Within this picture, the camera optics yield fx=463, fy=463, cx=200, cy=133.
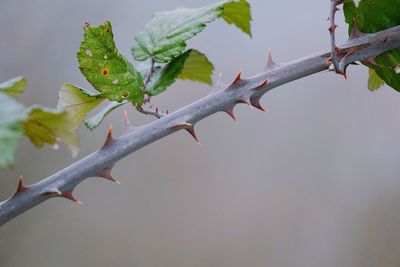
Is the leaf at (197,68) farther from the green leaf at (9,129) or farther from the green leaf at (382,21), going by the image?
the green leaf at (9,129)

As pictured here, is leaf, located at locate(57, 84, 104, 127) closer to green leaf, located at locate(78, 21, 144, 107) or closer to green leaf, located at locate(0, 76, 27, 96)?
green leaf, located at locate(78, 21, 144, 107)

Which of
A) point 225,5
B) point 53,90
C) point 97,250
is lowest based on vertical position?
point 97,250

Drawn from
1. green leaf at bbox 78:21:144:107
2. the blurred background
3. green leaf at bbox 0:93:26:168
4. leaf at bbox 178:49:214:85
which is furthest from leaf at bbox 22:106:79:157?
the blurred background

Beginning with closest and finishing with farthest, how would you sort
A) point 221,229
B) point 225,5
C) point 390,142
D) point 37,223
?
point 225,5 < point 390,142 < point 221,229 < point 37,223

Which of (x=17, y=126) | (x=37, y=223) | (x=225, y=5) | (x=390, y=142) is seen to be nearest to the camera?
(x=17, y=126)

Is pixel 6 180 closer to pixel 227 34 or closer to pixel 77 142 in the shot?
pixel 227 34

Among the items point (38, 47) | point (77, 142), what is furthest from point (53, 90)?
point (77, 142)
